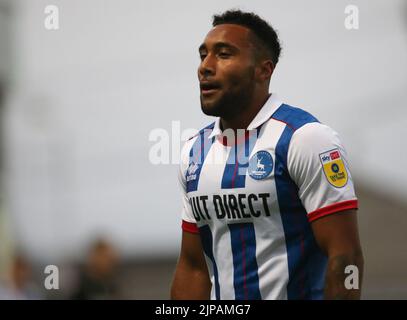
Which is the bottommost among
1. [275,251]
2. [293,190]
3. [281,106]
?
[275,251]

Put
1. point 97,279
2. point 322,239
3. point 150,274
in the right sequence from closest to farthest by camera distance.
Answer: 1. point 322,239
2. point 97,279
3. point 150,274

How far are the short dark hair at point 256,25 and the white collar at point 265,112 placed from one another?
1.02 feet

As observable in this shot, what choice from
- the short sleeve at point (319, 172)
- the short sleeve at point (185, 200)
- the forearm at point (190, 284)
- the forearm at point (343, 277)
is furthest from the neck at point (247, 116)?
the forearm at point (343, 277)

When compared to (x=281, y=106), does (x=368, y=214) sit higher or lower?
lower

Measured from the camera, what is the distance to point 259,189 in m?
5.70

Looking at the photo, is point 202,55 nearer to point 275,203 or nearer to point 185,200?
point 185,200

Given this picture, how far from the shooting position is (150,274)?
2650 cm

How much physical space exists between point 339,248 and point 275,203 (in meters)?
0.49

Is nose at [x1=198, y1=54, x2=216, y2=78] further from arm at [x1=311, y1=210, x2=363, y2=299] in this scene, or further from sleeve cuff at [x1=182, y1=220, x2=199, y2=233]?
arm at [x1=311, y1=210, x2=363, y2=299]

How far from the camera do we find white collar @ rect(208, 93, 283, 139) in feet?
19.6

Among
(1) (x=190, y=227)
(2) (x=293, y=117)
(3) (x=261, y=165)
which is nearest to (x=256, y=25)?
(2) (x=293, y=117)
